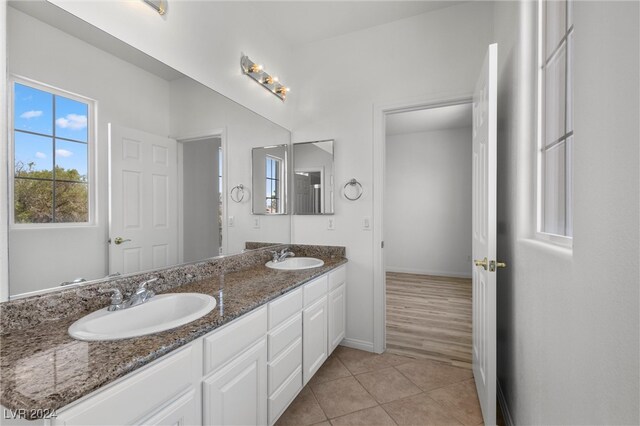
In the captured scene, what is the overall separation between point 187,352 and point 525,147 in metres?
1.78

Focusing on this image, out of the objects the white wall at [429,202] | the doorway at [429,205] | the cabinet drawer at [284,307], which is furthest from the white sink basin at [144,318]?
the white wall at [429,202]

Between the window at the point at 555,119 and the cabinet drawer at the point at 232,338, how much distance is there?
1349mm

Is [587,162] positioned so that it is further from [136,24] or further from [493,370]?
[136,24]

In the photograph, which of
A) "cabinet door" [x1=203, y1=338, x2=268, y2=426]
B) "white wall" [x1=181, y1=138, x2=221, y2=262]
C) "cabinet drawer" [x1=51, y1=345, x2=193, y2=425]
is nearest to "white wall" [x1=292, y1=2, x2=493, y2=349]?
"white wall" [x1=181, y1=138, x2=221, y2=262]

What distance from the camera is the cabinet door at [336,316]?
2291 mm

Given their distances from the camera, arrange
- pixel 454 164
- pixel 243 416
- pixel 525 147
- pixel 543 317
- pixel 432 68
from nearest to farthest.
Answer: pixel 543 317
pixel 243 416
pixel 525 147
pixel 432 68
pixel 454 164

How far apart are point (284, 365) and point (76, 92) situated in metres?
1.63

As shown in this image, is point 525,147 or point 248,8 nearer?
point 525,147

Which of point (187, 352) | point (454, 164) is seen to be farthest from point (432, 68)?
point (454, 164)

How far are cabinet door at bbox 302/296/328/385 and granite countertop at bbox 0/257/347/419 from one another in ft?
2.32

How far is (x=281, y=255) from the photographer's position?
8.14ft

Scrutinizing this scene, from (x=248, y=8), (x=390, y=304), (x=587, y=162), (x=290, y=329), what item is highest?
(x=248, y=8)

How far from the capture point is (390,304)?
3.81m

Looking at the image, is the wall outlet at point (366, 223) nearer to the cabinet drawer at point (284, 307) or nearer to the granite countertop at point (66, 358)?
the cabinet drawer at point (284, 307)
